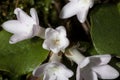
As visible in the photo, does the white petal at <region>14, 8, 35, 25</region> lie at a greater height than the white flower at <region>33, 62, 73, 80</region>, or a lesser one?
greater

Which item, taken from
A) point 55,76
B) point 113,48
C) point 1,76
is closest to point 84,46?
point 113,48

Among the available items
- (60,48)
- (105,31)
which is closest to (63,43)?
(60,48)

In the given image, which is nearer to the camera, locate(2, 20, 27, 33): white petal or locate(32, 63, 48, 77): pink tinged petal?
locate(32, 63, 48, 77): pink tinged petal

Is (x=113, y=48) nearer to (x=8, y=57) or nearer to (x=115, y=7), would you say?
(x=115, y=7)

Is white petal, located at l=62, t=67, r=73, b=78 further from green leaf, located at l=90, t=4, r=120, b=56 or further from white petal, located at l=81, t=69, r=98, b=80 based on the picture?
green leaf, located at l=90, t=4, r=120, b=56

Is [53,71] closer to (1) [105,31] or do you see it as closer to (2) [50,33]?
(2) [50,33]

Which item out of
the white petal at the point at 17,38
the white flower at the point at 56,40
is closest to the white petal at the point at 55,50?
the white flower at the point at 56,40

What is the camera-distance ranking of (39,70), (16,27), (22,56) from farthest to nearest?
(22,56) < (16,27) < (39,70)

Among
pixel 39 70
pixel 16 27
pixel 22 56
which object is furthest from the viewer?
pixel 22 56

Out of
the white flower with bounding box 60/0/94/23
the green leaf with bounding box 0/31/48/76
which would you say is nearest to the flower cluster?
the white flower with bounding box 60/0/94/23
